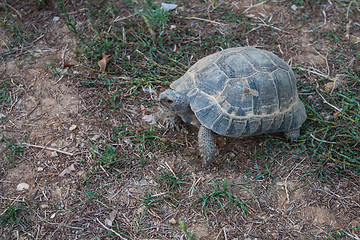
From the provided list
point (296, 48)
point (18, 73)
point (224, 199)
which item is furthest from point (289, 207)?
point (18, 73)

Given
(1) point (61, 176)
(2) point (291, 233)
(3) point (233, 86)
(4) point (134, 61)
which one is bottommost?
(2) point (291, 233)

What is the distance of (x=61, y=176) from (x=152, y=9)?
2.60 m

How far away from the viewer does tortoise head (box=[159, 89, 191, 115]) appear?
312 cm

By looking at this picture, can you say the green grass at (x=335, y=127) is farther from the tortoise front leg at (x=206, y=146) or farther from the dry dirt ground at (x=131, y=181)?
the tortoise front leg at (x=206, y=146)

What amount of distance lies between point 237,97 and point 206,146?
603 millimetres

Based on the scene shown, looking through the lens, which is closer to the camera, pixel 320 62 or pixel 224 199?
pixel 224 199

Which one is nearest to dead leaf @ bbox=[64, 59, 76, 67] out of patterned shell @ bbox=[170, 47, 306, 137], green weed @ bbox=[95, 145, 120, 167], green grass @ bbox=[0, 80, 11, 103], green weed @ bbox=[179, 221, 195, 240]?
green grass @ bbox=[0, 80, 11, 103]

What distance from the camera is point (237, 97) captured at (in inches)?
120

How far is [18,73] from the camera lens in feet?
12.8

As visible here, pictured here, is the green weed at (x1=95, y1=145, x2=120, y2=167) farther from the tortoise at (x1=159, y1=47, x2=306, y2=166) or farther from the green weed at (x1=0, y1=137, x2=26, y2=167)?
the green weed at (x1=0, y1=137, x2=26, y2=167)

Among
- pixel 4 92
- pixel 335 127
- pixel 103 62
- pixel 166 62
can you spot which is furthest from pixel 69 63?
pixel 335 127

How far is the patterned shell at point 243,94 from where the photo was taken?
3.05 meters

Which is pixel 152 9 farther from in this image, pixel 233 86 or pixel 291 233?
pixel 291 233

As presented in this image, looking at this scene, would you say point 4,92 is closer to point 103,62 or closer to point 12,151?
point 12,151
